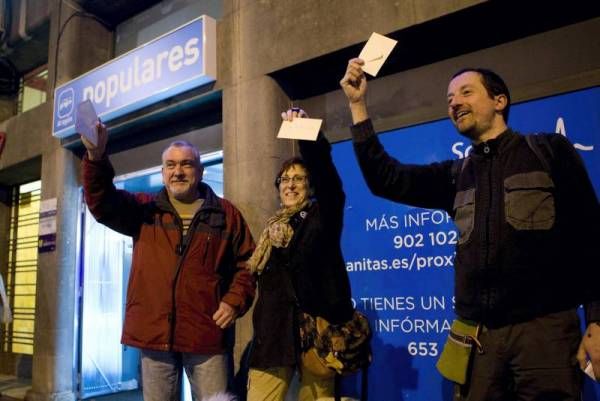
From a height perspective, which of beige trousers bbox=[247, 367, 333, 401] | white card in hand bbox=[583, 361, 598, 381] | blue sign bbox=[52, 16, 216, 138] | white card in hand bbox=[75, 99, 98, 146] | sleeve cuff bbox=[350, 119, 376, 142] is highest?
blue sign bbox=[52, 16, 216, 138]

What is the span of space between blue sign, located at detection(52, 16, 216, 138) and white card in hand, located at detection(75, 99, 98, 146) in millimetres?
2061

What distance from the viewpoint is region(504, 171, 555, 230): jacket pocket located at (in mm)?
1838

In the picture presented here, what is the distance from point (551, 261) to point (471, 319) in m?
0.38

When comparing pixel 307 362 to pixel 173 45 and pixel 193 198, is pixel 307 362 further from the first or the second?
pixel 173 45

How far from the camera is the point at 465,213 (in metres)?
2.05

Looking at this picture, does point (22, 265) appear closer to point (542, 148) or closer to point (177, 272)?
point (177, 272)

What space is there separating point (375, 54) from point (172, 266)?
5.41 feet

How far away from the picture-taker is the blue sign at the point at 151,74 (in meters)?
4.75

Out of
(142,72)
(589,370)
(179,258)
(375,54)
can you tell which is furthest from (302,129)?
(142,72)

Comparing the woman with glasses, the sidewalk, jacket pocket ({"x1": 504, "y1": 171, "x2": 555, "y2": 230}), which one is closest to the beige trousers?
the woman with glasses

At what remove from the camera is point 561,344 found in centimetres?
176

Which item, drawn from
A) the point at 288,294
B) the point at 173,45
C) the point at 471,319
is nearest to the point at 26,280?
the point at 173,45

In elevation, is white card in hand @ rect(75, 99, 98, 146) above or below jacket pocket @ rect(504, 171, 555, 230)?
above

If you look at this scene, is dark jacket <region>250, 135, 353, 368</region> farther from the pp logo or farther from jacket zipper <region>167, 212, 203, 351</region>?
the pp logo
